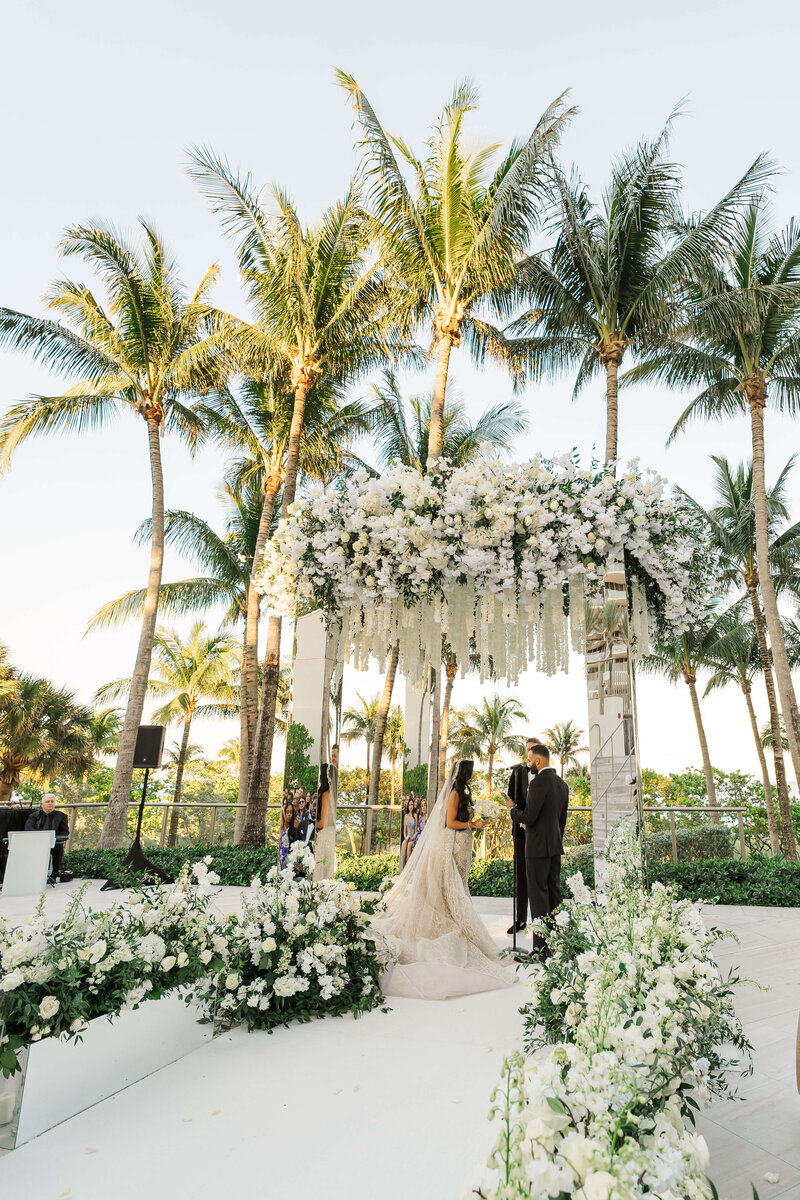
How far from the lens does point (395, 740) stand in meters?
19.6

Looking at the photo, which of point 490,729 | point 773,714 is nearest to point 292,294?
point 773,714

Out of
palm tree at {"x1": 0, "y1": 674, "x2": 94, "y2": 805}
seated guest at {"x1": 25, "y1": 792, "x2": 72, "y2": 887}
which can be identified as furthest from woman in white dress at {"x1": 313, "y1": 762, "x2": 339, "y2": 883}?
palm tree at {"x1": 0, "y1": 674, "x2": 94, "y2": 805}

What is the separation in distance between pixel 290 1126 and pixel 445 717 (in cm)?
→ 769

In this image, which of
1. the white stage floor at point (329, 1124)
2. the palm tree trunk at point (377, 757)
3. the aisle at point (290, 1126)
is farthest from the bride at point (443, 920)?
the palm tree trunk at point (377, 757)

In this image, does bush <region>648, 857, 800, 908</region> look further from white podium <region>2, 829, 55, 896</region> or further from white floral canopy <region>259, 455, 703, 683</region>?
white podium <region>2, 829, 55, 896</region>

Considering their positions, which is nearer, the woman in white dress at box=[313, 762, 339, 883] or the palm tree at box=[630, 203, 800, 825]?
the woman in white dress at box=[313, 762, 339, 883]

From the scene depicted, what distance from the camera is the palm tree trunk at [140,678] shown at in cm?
1352

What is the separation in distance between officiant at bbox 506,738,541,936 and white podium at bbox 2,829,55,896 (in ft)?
23.2

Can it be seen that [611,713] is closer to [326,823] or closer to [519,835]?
[519,835]

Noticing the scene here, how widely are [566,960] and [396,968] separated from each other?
77.1 inches

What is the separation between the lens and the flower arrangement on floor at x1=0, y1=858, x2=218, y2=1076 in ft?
9.46

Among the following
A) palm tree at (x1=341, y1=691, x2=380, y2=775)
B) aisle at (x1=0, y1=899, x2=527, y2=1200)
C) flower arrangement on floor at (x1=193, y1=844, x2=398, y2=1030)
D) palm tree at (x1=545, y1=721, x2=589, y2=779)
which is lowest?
aisle at (x1=0, y1=899, x2=527, y2=1200)

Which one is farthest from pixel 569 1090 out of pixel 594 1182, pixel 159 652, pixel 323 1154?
pixel 159 652

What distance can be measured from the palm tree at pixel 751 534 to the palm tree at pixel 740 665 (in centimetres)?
205
